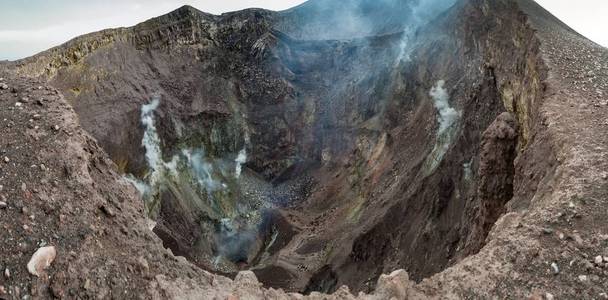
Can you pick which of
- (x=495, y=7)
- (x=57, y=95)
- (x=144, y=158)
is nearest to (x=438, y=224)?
(x=495, y=7)

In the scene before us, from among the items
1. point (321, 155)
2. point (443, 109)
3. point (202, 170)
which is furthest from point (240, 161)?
point (443, 109)

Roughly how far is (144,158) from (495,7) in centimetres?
2458

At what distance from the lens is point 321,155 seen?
42.6 meters

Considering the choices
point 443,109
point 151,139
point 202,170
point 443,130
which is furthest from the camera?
point 202,170

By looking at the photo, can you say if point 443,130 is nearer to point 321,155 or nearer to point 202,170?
point 321,155

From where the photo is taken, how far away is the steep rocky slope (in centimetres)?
838

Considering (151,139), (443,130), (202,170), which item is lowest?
(202,170)

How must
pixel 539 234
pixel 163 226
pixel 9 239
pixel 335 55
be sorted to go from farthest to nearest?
pixel 335 55 → pixel 163 226 → pixel 539 234 → pixel 9 239

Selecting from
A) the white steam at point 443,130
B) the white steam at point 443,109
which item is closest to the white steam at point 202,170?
the white steam at point 443,109

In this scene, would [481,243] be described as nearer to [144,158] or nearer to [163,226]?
[163,226]

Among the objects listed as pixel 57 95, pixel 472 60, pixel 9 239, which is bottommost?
pixel 472 60

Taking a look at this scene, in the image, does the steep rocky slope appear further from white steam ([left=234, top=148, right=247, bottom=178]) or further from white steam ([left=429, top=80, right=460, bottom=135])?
white steam ([left=234, top=148, right=247, bottom=178])

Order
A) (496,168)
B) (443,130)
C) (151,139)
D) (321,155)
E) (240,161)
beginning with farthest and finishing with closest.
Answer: (240,161) → (321,155) → (151,139) → (443,130) → (496,168)

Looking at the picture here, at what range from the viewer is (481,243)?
14344mm
